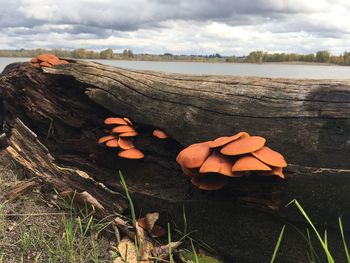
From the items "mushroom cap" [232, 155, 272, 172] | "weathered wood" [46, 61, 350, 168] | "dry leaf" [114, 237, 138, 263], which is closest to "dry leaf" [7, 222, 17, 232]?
"dry leaf" [114, 237, 138, 263]

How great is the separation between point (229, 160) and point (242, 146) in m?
0.20

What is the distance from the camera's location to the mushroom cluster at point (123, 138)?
4227 mm

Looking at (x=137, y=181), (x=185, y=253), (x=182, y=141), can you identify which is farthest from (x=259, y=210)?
(x=137, y=181)

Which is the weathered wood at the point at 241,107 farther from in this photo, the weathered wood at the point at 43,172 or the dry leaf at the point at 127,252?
the dry leaf at the point at 127,252

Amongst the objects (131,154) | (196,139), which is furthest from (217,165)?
(131,154)

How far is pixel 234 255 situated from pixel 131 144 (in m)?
1.68

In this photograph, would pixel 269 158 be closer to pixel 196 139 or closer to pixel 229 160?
pixel 229 160

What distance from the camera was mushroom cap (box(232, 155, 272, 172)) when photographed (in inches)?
116

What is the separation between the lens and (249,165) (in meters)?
2.96

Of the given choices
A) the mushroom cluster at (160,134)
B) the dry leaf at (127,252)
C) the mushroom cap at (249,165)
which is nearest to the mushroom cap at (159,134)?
the mushroom cluster at (160,134)

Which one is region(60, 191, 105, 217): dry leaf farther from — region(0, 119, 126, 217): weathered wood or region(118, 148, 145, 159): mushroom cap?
region(118, 148, 145, 159): mushroom cap

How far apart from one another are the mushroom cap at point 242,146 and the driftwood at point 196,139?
1.61 feet

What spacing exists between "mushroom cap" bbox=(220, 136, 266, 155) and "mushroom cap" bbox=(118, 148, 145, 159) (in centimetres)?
128

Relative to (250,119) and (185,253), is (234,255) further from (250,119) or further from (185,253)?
(250,119)
